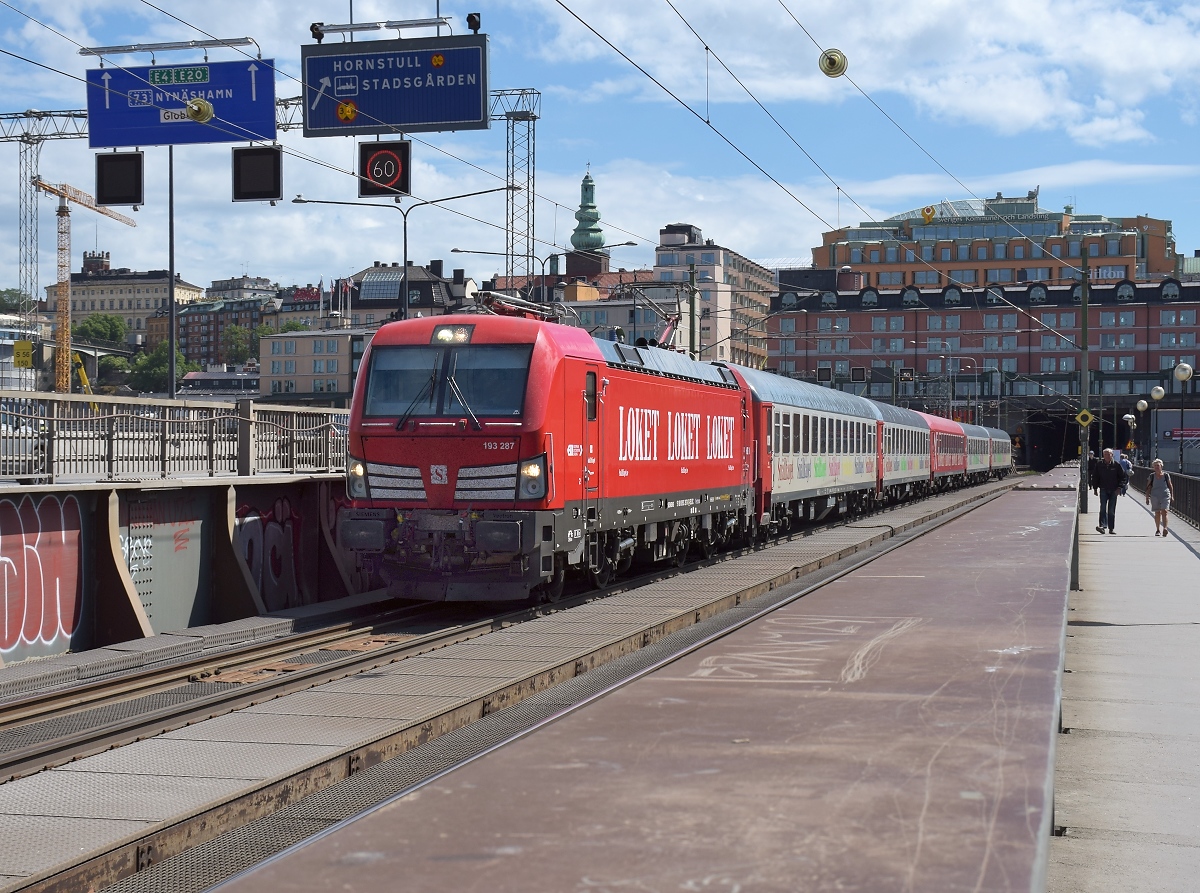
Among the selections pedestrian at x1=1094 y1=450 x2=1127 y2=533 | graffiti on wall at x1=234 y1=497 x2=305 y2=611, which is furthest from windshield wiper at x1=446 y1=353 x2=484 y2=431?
pedestrian at x1=1094 y1=450 x2=1127 y2=533

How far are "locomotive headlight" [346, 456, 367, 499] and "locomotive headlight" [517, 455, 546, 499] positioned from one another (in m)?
1.99

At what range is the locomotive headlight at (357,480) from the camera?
16734 mm

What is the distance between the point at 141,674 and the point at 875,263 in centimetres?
15777

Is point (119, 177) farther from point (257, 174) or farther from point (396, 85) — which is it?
point (396, 85)

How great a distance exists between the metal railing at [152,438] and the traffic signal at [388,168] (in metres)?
4.55

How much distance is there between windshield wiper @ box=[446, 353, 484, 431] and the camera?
53.1ft

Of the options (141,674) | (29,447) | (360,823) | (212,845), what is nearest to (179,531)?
(29,447)

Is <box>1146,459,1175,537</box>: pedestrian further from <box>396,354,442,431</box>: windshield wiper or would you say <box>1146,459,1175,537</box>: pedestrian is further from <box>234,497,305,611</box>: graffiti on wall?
<box>234,497,305,611</box>: graffiti on wall

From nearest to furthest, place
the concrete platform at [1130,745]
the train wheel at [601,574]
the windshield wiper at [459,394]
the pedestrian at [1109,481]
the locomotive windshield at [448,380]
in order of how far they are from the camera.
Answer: the concrete platform at [1130,745] < the windshield wiper at [459,394] < the locomotive windshield at [448,380] < the train wheel at [601,574] < the pedestrian at [1109,481]

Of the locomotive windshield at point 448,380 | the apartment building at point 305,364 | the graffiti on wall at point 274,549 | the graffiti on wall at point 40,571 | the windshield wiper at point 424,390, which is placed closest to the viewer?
the graffiti on wall at point 40,571

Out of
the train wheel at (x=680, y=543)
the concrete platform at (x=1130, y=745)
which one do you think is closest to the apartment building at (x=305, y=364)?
the train wheel at (x=680, y=543)

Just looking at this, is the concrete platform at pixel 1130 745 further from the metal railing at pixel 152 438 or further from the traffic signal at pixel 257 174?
the traffic signal at pixel 257 174

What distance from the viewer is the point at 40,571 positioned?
14.1 m

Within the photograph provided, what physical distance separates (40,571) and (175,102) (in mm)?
12732
